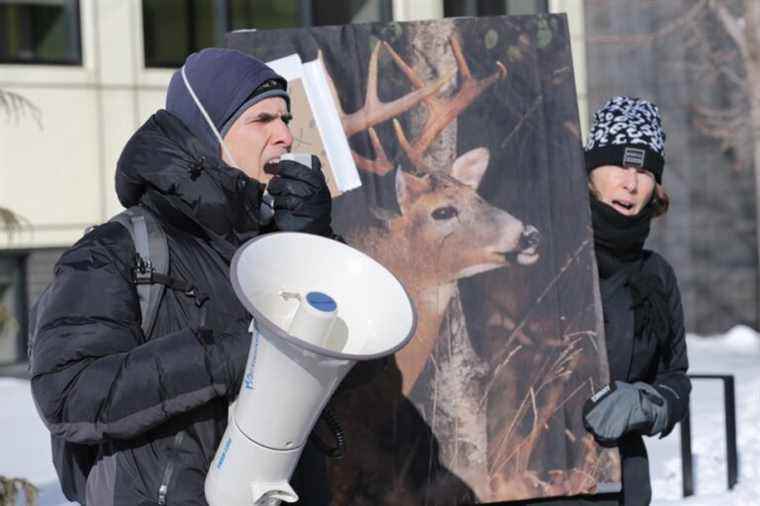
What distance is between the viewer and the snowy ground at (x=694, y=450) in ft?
26.5

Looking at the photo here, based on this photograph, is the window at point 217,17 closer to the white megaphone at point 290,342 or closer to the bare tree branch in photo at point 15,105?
the bare tree branch in photo at point 15,105

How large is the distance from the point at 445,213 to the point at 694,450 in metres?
6.07

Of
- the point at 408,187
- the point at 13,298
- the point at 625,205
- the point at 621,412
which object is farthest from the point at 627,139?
the point at 13,298

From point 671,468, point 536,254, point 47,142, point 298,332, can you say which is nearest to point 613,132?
point 536,254

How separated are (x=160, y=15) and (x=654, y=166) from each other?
416 inches

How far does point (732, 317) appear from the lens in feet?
64.0

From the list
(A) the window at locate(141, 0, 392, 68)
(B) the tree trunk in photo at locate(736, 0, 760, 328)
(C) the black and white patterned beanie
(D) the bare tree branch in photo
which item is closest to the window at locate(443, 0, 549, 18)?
(A) the window at locate(141, 0, 392, 68)

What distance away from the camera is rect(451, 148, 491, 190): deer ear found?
Answer: 12.5 feet

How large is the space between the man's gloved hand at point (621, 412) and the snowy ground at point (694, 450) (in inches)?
163

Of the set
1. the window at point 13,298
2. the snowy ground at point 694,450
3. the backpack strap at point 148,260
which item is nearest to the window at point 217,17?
the window at point 13,298

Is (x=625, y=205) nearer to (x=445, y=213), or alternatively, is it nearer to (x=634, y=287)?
(x=634, y=287)

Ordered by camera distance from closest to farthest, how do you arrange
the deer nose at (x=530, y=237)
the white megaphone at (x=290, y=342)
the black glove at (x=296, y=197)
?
1. the white megaphone at (x=290, y=342)
2. the black glove at (x=296, y=197)
3. the deer nose at (x=530, y=237)

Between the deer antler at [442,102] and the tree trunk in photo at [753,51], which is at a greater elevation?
the tree trunk in photo at [753,51]

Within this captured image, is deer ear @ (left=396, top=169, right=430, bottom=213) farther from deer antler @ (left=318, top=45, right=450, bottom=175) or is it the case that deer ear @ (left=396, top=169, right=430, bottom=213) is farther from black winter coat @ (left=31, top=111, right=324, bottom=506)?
black winter coat @ (left=31, top=111, right=324, bottom=506)
